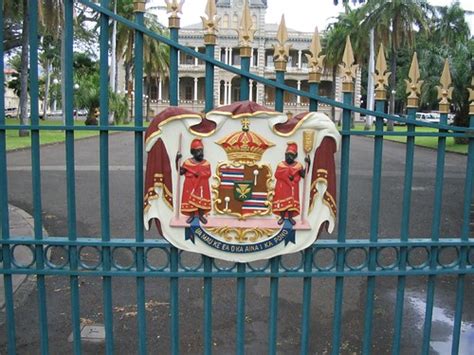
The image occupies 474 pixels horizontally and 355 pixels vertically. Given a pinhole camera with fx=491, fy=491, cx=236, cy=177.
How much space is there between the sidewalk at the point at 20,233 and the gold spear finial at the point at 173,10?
2.96 m

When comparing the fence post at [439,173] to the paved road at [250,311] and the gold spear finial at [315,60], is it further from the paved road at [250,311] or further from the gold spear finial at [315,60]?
the paved road at [250,311]

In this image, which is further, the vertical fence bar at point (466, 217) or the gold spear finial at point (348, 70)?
the vertical fence bar at point (466, 217)

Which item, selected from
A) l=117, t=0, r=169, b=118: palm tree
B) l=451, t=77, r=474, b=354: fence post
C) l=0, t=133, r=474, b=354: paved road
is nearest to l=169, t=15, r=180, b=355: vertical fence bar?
l=0, t=133, r=474, b=354: paved road

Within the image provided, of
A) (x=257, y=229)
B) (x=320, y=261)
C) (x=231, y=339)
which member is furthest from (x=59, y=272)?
(x=320, y=261)

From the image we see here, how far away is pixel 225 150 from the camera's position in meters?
2.73

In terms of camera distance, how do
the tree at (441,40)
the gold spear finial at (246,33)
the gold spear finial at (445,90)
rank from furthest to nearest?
1. the tree at (441,40)
2. the gold spear finial at (445,90)
3. the gold spear finial at (246,33)

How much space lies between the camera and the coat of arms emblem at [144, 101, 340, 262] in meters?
2.72

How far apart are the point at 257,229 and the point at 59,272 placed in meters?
1.17

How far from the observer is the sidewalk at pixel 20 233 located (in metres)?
5.37

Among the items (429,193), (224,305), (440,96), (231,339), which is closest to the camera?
(440,96)

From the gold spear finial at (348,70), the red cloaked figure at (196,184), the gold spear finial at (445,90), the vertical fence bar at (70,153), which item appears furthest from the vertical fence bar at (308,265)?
the vertical fence bar at (70,153)

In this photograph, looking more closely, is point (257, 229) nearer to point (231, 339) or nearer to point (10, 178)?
point (231, 339)

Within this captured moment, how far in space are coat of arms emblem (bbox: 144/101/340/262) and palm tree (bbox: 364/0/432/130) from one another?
35832mm

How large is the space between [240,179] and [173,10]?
1011mm
